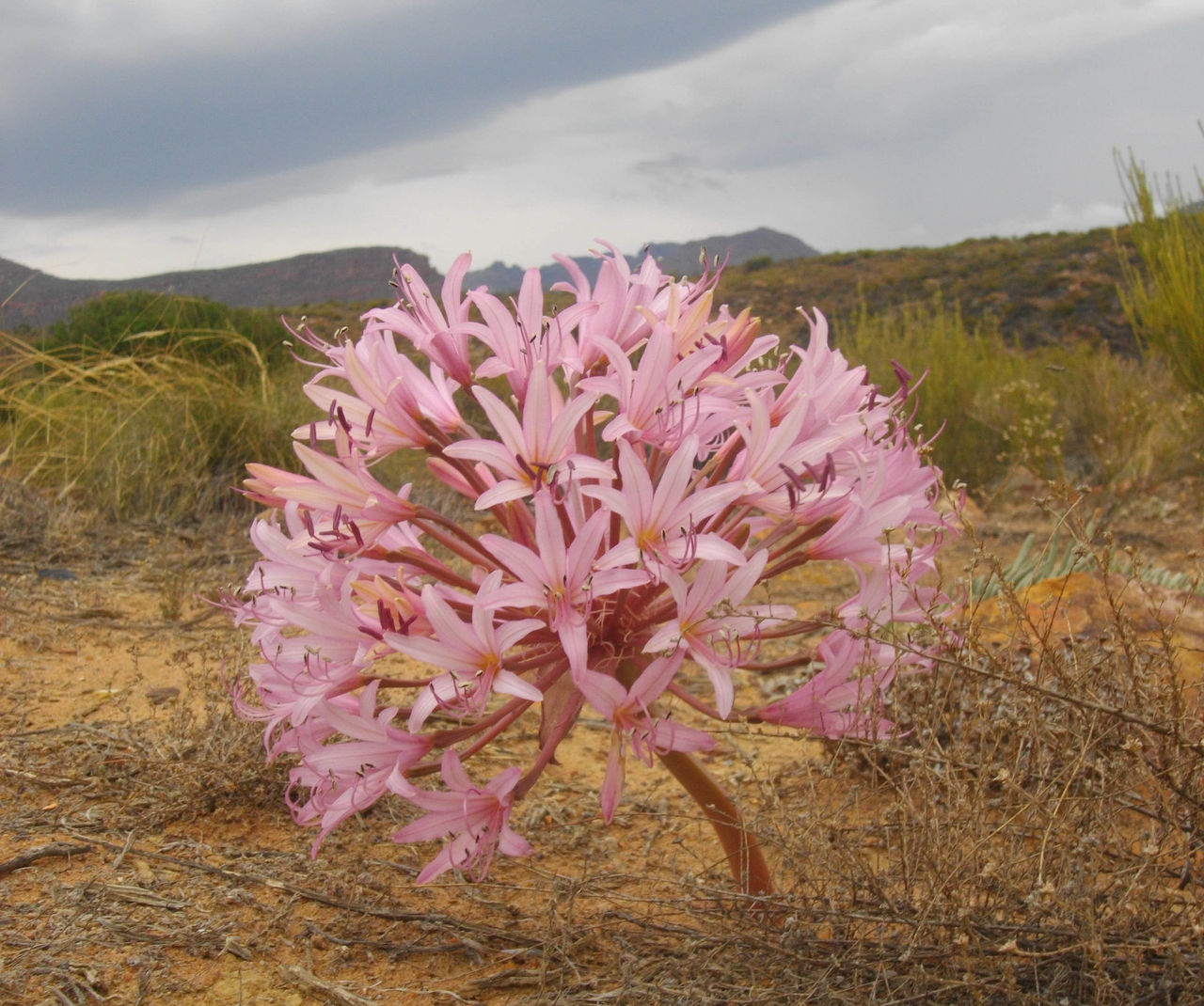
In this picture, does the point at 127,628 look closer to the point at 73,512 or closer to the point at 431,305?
the point at 73,512

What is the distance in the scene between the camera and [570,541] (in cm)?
212

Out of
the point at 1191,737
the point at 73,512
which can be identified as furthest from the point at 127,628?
the point at 1191,737

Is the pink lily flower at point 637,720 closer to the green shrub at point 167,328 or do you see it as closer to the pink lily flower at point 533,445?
the pink lily flower at point 533,445

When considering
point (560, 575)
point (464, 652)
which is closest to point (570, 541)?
point (560, 575)

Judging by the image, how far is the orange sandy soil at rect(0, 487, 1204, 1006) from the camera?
2.35m

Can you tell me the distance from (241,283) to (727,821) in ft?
51.7

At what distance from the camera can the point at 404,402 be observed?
7.10 ft

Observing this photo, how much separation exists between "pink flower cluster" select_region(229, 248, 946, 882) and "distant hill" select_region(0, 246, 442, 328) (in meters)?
0.51

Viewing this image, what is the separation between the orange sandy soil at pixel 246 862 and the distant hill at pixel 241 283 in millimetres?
1611

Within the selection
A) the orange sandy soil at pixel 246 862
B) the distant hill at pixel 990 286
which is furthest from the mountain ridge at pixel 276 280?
the distant hill at pixel 990 286

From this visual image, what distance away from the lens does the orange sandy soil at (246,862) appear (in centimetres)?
235

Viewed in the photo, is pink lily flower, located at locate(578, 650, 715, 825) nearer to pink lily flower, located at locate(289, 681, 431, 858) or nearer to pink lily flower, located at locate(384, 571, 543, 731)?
pink lily flower, located at locate(384, 571, 543, 731)

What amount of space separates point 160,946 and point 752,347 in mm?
1977

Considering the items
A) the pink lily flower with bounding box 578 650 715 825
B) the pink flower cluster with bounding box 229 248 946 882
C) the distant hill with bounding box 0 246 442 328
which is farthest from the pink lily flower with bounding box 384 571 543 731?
the distant hill with bounding box 0 246 442 328
